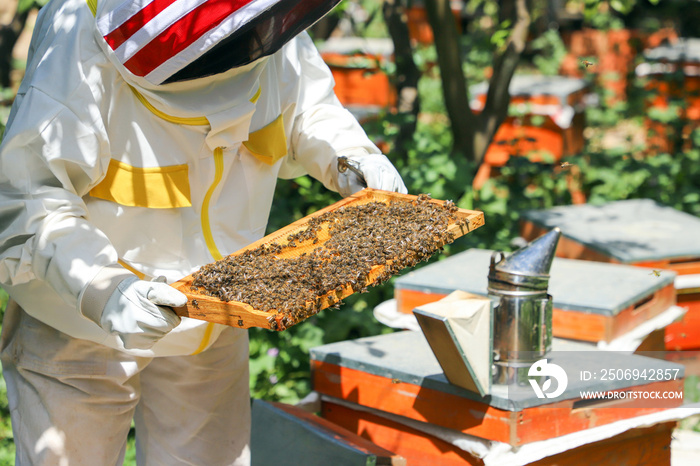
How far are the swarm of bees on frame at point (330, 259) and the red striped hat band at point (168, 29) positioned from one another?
1.67 feet

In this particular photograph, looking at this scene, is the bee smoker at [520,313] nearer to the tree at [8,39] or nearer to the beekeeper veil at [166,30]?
the beekeeper veil at [166,30]

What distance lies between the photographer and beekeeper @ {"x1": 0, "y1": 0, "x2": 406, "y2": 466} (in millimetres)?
1809

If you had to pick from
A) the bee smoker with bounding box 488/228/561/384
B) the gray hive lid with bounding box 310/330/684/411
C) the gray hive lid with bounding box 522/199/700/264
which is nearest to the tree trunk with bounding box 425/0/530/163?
the gray hive lid with bounding box 522/199/700/264

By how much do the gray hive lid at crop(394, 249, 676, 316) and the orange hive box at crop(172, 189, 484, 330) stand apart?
34.5 inches

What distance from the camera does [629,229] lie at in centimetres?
405

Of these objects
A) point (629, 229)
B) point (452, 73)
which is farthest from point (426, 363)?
point (452, 73)

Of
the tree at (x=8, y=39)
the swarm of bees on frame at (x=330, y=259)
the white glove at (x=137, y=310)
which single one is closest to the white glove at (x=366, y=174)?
the swarm of bees on frame at (x=330, y=259)

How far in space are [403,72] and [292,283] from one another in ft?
12.6

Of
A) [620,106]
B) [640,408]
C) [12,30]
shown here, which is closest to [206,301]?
[640,408]

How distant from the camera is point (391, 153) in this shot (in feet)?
16.3

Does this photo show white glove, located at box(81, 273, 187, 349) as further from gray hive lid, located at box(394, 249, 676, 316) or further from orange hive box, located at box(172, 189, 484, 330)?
gray hive lid, located at box(394, 249, 676, 316)

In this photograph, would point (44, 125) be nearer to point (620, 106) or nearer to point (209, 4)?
point (209, 4)

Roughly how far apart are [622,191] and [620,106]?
3333 mm

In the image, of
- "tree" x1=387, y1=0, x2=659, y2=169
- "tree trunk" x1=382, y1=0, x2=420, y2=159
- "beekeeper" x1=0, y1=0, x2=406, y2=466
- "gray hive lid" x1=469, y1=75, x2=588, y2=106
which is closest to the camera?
"beekeeper" x1=0, y1=0, x2=406, y2=466
